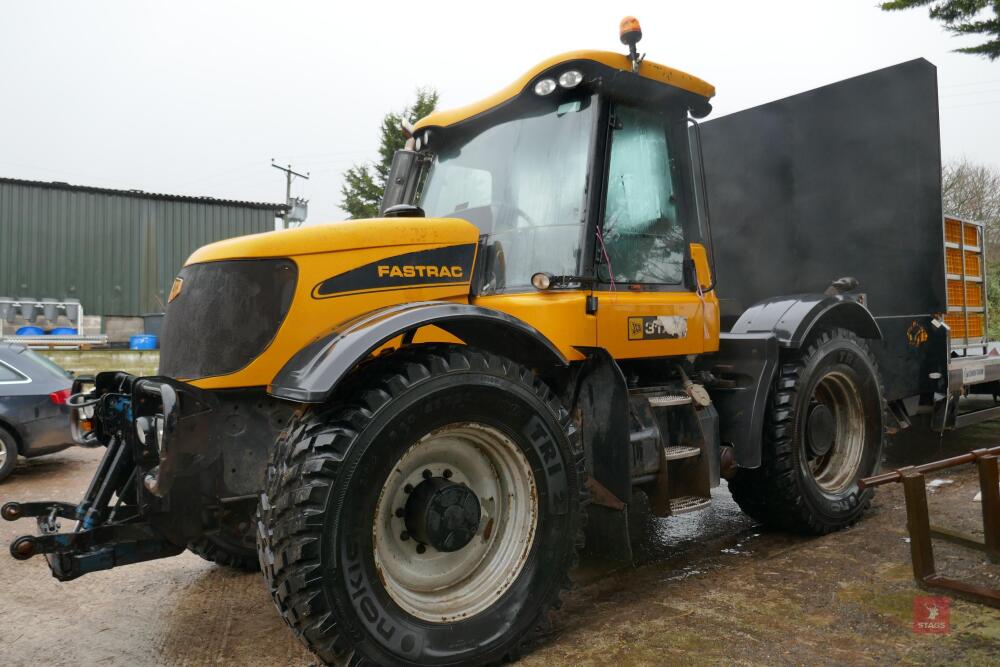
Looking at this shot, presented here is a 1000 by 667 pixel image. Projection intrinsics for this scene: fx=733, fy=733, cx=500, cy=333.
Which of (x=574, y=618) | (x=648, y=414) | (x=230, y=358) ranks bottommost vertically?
(x=574, y=618)

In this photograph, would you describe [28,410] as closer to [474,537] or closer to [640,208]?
[474,537]

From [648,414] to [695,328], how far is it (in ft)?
2.20

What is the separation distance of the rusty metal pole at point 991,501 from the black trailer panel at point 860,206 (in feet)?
5.46

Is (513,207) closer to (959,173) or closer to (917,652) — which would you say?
(917,652)

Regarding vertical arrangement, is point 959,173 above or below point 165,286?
above

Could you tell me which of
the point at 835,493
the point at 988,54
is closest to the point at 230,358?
the point at 835,493

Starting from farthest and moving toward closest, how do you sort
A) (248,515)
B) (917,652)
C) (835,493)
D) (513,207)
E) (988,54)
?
(988,54) < (835,493) < (513,207) < (248,515) < (917,652)

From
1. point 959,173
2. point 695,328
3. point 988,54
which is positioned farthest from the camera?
point 959,173

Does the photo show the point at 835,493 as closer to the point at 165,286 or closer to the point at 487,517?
the point at 487,517

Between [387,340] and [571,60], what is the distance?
5.80 ft

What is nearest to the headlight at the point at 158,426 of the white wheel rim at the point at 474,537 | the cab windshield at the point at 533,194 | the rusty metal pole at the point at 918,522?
the white wheel rim at the point at 474,537

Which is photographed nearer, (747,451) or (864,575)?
(864,575)

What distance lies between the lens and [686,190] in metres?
4.13

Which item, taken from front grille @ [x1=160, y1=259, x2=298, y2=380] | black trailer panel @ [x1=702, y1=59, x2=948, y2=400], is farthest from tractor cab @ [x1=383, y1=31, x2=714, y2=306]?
black trailer panel @ [x1=702, y1=59, x2=948, y2=400]
